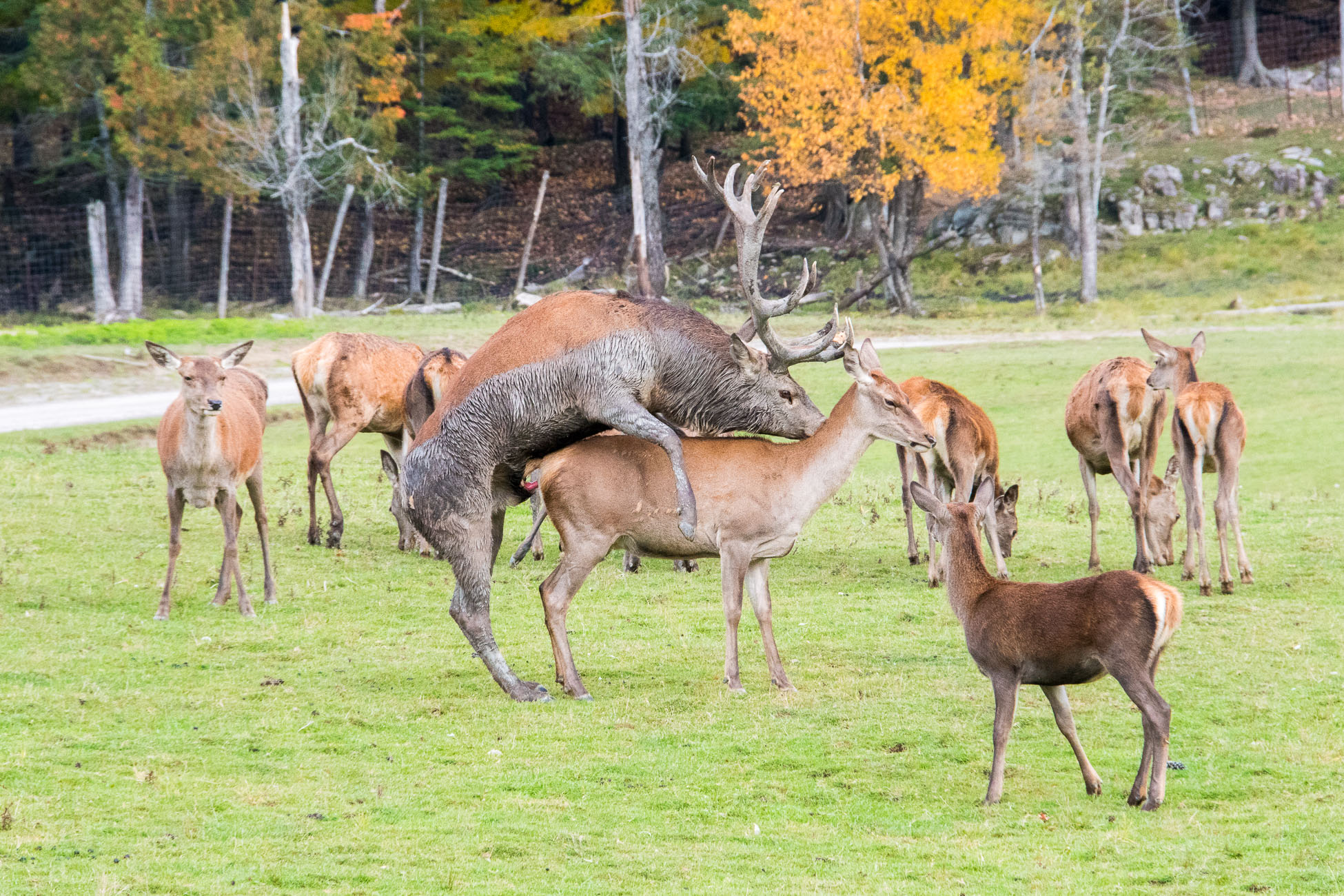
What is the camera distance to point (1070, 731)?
252 inches

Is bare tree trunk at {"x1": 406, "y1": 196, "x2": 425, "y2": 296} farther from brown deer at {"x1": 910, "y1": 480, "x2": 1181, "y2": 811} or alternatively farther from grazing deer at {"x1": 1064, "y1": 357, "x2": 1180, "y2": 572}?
brown deer at {"x1": 910, "y1": 480, "x2": 1181, "y2": 811}

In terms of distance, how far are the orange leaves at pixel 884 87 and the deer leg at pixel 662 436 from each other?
73.0 feet

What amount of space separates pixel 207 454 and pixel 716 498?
13.5 feet

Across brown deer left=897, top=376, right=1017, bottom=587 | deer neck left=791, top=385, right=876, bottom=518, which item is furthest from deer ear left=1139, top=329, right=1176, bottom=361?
deer neck left=791, top=385, right=876, bottom=518

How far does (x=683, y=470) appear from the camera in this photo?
800 centimetres

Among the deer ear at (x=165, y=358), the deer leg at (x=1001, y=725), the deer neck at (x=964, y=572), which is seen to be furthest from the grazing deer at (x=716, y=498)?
the deer ear at (x=165, y=358)

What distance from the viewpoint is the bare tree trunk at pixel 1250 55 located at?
44.1 meters

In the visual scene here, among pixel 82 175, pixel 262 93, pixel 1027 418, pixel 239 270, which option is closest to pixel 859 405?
pixel 1027 418

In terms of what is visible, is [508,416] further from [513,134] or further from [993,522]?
[513,134]

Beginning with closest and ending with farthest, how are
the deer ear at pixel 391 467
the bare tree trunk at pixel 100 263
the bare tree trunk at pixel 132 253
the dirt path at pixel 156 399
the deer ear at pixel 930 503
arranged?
the deer ear at pixel 930 503
the deer ear at pixel 391 467
the dirt path at pixel 156 399
the bare tree trunk at pixel 100 263
the bare tree trunk at pixel 132 253

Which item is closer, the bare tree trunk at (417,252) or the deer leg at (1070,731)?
the deer leg at (1070,731)

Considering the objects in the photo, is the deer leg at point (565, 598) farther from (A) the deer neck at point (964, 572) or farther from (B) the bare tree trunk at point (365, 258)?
(B) the bare tree trunk at point (365, 258)

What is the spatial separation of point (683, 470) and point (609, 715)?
1.43m

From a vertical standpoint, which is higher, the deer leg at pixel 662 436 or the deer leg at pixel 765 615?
the deer leg at pixel 662 436
